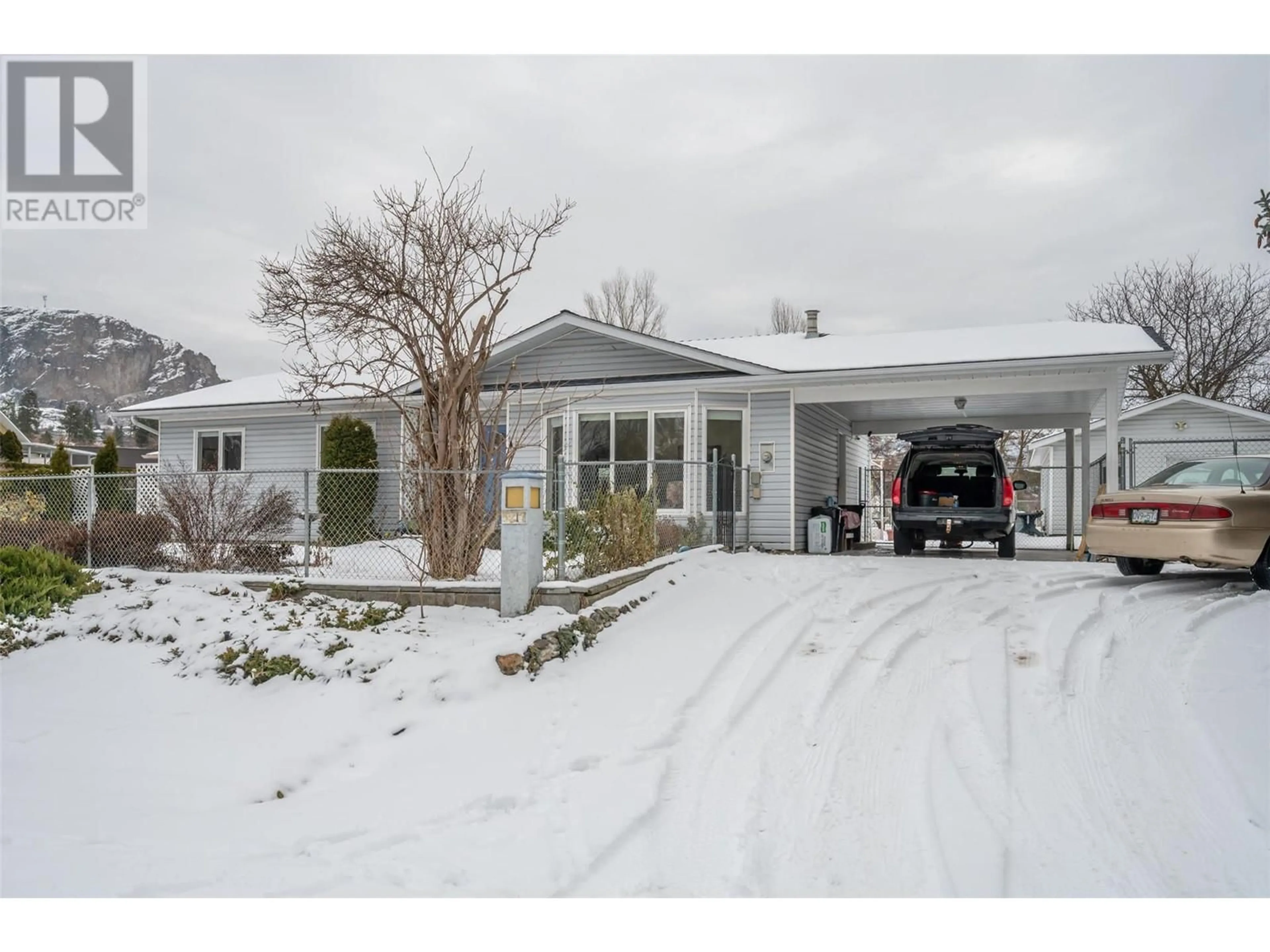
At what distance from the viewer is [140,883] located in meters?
3.54

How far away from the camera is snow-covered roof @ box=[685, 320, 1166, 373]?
10.9 metres

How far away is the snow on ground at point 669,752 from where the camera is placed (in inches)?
136

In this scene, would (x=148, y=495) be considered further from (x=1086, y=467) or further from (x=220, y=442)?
(x=1086, y=467)

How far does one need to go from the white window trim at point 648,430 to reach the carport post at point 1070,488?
673 cm

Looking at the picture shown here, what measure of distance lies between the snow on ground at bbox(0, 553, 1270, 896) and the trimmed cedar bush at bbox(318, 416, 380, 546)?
6702 millimetres

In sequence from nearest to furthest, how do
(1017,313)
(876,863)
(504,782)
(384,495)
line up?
(876,863) < (504,782) < (384,495) < (1017,313)

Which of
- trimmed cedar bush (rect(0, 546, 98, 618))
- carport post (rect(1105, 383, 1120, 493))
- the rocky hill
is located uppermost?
the rocky hill

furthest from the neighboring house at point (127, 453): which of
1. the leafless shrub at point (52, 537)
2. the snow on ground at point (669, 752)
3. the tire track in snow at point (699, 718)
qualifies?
the tire track in snow at point (699, 718)

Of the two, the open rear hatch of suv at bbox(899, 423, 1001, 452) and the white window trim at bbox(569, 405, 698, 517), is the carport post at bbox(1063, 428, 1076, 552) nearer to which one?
the open rear hatch of suv at bbox(899, 423, 1001, 452)

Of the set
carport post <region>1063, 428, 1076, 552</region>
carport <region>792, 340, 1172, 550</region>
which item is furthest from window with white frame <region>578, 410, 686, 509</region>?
carport post <region>1063, 428, 1076, 552</region>

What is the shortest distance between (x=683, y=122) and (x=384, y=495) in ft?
31.0

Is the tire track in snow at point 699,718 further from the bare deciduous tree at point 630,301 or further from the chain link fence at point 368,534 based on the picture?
the bare deciduous tree at point 630,301

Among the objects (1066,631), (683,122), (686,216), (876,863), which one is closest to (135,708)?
(876,863)

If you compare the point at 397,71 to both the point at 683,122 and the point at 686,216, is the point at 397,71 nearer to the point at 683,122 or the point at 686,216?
the point at 683,122
